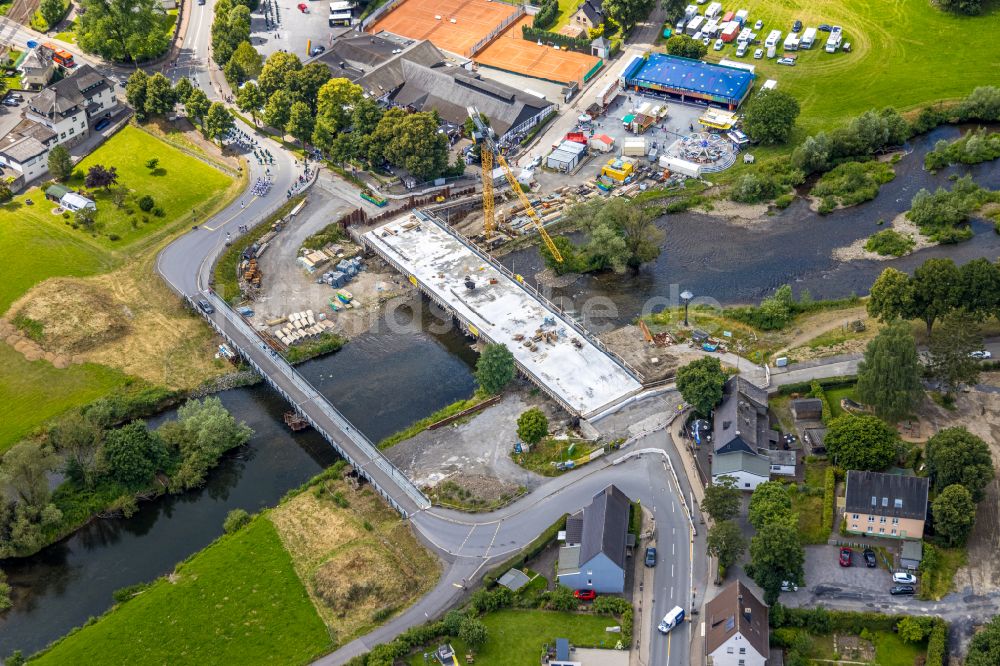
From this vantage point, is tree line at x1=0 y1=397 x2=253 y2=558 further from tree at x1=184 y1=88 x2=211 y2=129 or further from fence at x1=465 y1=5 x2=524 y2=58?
fence at x1=465 y1=5 x2=524 y2=58

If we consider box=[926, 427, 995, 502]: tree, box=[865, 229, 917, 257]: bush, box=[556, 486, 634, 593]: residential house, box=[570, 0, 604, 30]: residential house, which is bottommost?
box=[556, 486, 634, 593]: residential house

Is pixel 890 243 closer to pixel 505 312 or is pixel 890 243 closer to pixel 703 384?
pixel 703 384

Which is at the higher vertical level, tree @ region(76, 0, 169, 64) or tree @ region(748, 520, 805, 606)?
tree @ region(76, 0, 169, 64)

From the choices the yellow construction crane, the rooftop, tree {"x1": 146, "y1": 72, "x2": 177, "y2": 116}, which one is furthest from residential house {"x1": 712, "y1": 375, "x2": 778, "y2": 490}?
tree {"x1": 146, "y1": 72, "x2": 177, "y2": 116}

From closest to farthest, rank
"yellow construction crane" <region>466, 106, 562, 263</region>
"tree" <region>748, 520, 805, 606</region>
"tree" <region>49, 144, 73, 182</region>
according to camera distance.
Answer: "tree" <region>748, 520, 805, 606</region>, "yellow construction crane" <region>466, 106, 562, 263</region>, "tree" <region>49, 144, 73, 182</region>

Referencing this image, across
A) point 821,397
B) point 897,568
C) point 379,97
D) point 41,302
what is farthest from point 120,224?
point 897,568

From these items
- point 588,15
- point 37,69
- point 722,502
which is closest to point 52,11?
point 37,69

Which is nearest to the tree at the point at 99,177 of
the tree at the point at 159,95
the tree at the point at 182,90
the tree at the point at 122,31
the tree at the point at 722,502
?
the tree at the point at 159,95

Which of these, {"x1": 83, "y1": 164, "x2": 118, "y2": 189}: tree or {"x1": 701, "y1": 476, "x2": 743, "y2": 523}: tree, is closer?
{"x1": 701, "y1": 476, "x2": 743, "y2": 523}: tree
